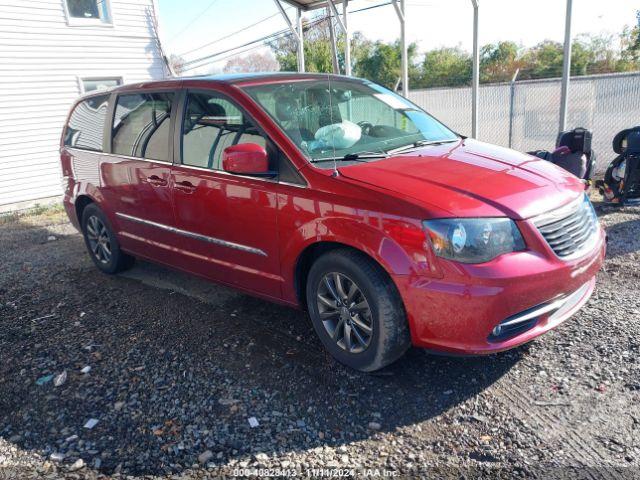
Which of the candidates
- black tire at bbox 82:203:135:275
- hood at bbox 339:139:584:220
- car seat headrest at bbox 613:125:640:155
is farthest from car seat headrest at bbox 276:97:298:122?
car seat headrest at bbox 613:125:640:155

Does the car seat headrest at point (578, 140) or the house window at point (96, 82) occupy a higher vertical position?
the house window at point (96, 82)

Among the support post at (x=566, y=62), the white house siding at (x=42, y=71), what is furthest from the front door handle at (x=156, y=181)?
the white house siding at (x=42, y=71)

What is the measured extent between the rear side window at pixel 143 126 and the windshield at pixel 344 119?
0.94m

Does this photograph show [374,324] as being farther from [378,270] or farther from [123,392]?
[123,392]

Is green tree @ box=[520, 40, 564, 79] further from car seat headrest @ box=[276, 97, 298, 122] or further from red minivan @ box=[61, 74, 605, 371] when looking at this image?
car seat headrest @ box=[276, 97, 298, 122]

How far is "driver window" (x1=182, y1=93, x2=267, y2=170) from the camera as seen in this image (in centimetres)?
373

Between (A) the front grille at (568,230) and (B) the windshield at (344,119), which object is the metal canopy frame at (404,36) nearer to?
(B) the windshield at (344,119)

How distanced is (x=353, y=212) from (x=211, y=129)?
159 centimetres

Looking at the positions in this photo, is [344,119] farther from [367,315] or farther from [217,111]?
[367,315]

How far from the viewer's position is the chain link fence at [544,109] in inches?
333

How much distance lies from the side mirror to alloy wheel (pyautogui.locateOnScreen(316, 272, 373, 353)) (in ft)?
2.75

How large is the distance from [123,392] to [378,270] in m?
1.80

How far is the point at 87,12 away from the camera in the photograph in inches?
482

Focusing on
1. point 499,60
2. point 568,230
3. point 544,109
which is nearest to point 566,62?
point 544,109
